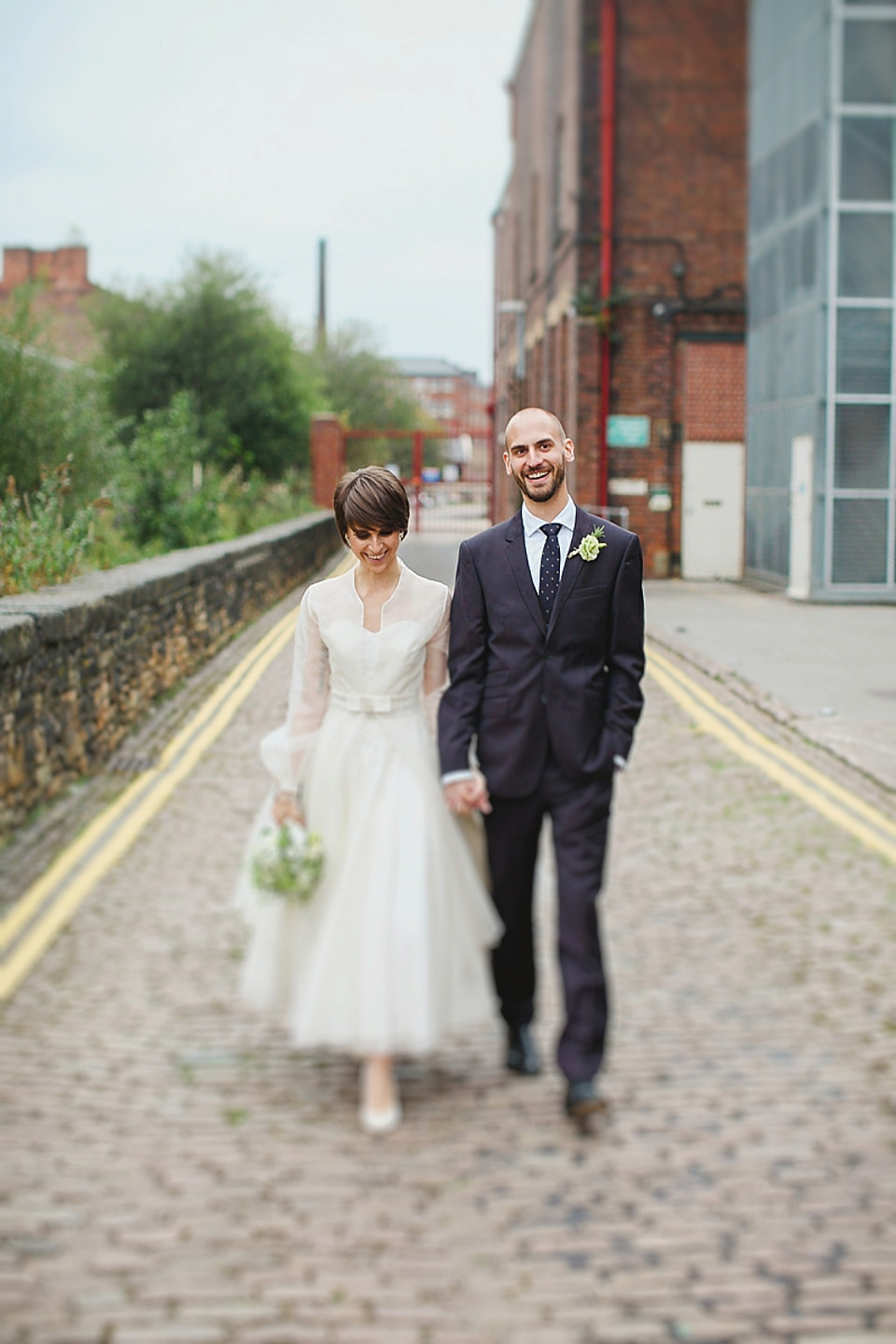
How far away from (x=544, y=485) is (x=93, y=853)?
362 centimetres

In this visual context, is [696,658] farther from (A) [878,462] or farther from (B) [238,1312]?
(B) [238,1312]

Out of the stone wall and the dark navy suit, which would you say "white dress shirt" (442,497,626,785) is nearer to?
the dark navy suit

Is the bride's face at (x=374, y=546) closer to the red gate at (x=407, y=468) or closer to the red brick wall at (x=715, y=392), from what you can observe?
the red gate at (x=407, y=468)

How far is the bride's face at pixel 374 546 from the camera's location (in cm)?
397

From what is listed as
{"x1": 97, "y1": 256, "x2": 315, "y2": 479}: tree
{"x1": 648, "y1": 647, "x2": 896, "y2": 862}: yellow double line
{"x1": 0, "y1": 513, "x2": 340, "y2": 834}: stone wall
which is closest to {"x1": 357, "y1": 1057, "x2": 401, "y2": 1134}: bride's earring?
{"x1": 0, "y1": 513, "x2": 340, "y2": 834}: stone wall

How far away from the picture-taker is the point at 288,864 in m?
3.93

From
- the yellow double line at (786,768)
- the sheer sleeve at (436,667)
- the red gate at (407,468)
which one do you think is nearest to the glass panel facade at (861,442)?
the red gate at (407,468)

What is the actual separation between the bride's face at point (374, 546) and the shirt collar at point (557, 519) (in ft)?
1.16

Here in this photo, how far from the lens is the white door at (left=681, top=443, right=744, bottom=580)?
24.8m

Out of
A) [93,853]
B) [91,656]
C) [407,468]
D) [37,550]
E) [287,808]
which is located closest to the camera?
[287,808]

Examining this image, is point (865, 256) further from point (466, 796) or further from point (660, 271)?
point (466, 796)

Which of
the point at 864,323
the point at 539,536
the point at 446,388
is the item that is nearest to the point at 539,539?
the point at 539,536

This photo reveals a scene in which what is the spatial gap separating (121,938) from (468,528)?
144 feet

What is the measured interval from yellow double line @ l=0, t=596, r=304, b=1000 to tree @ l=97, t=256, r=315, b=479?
23.4 m
